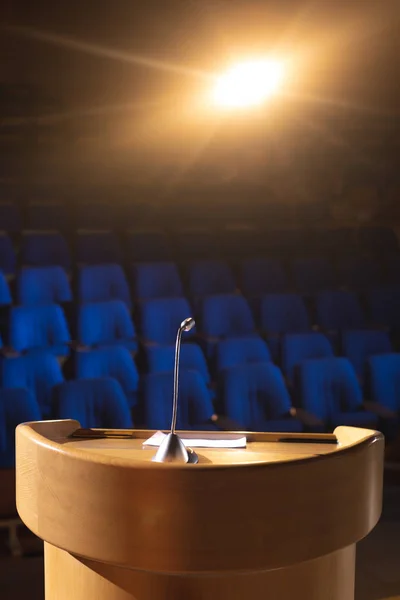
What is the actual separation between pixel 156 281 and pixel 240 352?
389mm

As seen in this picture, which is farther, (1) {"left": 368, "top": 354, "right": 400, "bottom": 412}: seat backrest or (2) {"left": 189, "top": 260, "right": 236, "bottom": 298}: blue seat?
(2) {"left": 189, "top": 260, "right": 236, "bottom": 298}: blue seat

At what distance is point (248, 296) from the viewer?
4.95 ft

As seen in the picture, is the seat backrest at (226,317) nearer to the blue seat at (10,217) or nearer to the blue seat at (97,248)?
the blue seat at (97,248)

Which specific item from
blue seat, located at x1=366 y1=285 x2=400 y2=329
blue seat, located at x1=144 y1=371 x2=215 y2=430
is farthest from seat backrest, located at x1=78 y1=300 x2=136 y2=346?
blue seat, located at x1=366 y1=285 x2=400 y2=329

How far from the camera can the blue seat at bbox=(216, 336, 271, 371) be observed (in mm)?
1132

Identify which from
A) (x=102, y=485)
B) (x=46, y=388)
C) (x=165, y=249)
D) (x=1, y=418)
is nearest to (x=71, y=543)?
(x=102, y=485)

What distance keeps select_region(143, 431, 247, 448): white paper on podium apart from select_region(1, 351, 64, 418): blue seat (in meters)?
0.56

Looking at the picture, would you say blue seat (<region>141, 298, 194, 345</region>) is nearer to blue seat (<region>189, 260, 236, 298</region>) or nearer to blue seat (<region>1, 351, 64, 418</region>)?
blue seat (<region>189, 260, 236, 298</region>)

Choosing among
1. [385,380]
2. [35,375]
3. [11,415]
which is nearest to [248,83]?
[385,380]

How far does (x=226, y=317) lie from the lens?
1.32 m

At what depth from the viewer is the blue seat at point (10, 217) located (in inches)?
65.3

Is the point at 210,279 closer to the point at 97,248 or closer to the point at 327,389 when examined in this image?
the point at 97,248

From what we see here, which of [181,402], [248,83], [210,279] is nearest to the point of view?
[181,402]

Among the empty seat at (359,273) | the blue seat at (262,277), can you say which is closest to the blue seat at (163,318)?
the blue seat at (262,277)
